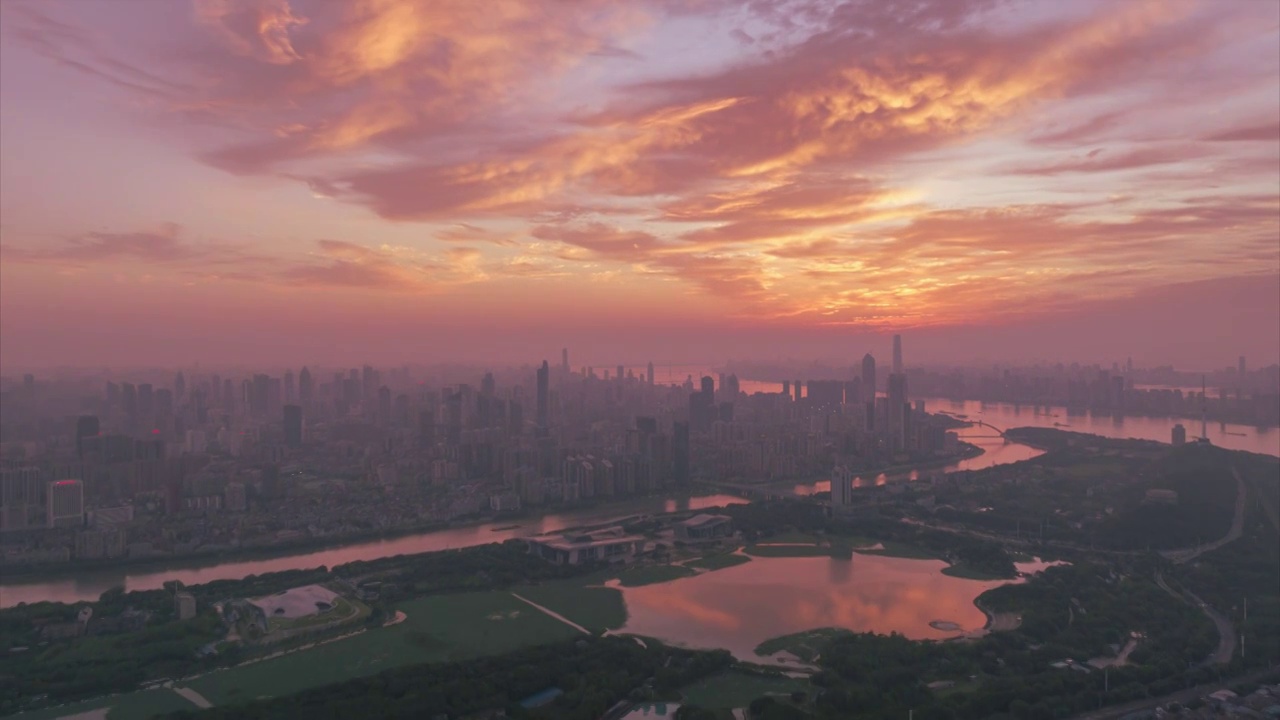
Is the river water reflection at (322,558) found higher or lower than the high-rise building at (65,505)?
lower

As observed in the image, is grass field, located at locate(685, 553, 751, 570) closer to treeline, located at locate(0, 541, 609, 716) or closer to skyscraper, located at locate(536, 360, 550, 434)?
treeline, located at locate(0, 541, 609, 716)

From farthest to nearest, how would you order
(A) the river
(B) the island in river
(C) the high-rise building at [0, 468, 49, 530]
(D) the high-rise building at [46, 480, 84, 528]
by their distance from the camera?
(D) the high-rise building at [46, 480, 84, 528], (C) the high-rise building at [0, 468, 49, 530], (A) the river, (B) the island in river

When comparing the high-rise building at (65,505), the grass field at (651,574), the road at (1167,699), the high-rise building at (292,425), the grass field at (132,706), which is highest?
the high-rise building at (292,425)

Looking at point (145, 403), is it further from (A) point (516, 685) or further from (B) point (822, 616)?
(B) point (822, 616)

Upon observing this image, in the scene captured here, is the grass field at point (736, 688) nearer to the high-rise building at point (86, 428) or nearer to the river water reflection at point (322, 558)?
the river water reflection at point (322, 558)

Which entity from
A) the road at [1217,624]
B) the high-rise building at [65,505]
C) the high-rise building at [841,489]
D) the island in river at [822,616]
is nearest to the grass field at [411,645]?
the island in river at [822,616]

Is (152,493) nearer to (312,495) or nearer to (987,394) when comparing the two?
(312,495)

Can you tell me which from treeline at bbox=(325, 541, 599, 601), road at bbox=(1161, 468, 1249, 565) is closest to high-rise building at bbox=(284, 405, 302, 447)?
treeline at bbox=(325, 541, 599, 601)
